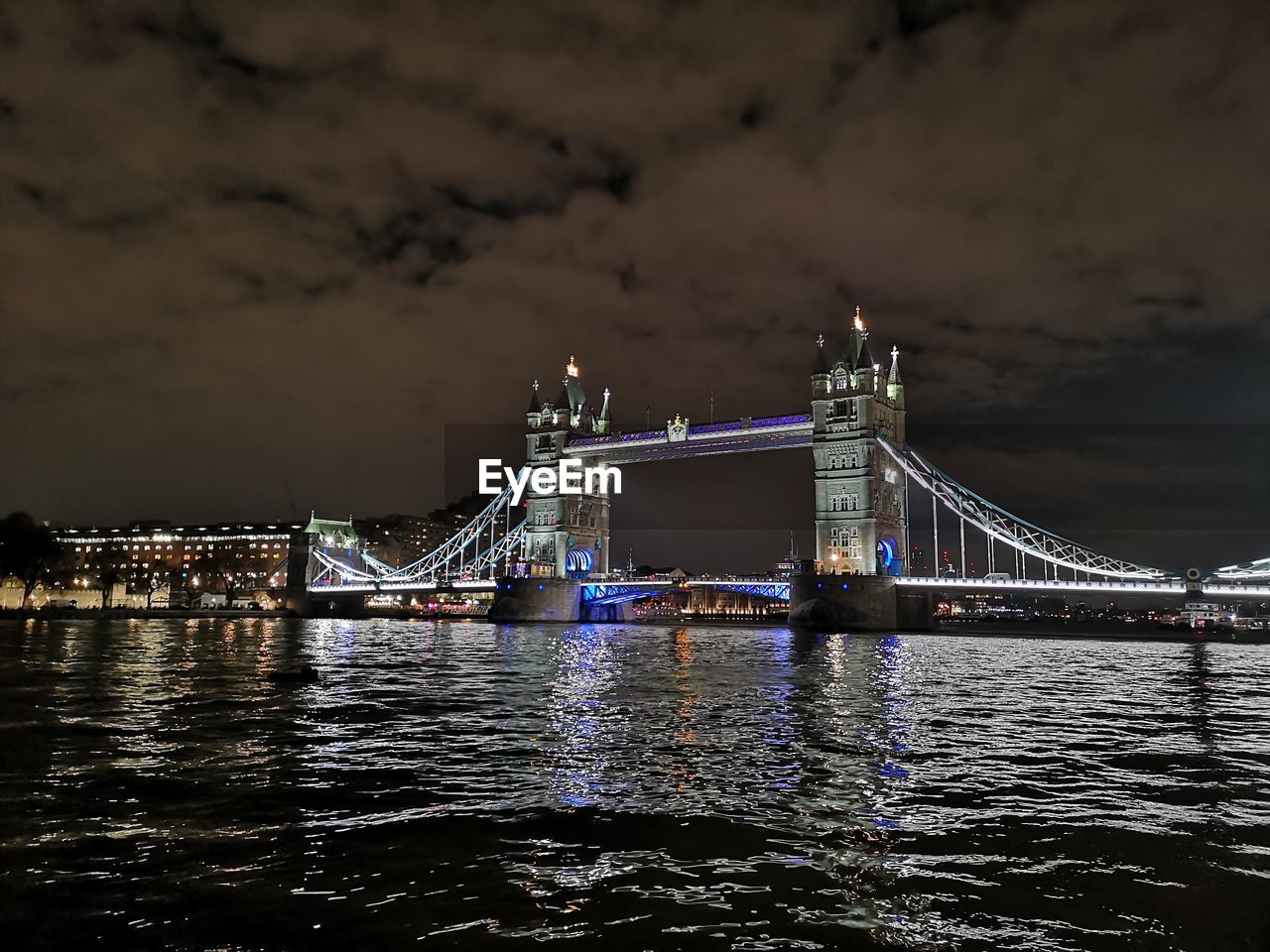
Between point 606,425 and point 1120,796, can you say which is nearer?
point 1120,796

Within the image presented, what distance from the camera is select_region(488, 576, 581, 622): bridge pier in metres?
96.4

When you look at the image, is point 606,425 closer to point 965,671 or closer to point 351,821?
point 965,671

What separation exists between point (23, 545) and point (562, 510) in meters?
55.4

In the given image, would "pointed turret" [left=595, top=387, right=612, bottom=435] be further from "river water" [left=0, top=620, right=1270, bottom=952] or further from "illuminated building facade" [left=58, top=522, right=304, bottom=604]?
"river water" [left=0, top=620, right=1270, bottom=952]

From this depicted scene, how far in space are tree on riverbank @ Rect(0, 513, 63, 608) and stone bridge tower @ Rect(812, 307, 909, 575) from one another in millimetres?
79526

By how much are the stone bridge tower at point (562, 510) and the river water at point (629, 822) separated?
7798 cm

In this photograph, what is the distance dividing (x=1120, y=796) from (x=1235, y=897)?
14.9ft

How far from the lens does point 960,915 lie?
7.88 meters

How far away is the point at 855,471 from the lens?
8150cm

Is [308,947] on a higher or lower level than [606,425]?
lower

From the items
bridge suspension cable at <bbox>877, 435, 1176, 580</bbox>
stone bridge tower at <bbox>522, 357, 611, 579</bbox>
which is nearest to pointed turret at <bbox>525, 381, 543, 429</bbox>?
stone bridge tower at <bbox>522, 357, 611, 579</bbox>

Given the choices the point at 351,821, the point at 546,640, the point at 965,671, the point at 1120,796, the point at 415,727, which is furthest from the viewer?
the point at 546,640

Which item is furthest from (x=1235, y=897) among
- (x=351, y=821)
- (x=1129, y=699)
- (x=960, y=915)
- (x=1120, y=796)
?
(x=1129, y=699)

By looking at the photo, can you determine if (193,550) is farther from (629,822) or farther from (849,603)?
(629,822)
